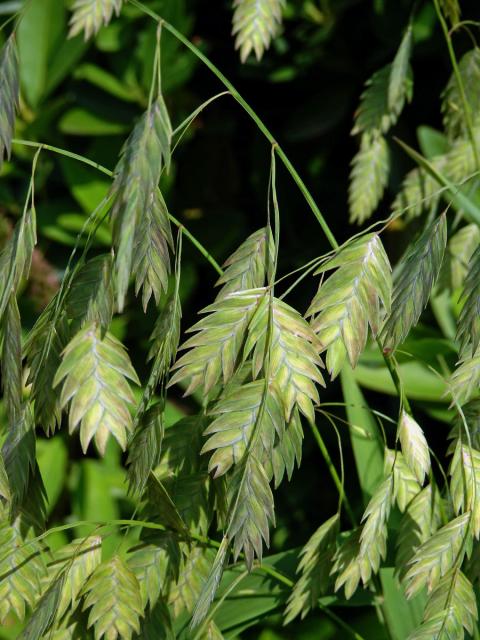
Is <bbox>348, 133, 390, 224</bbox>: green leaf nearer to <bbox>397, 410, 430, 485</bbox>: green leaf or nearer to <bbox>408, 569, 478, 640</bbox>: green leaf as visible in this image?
<bbox>397, 410, 430, 485</bbox>: green leaf

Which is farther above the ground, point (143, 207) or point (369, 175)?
point (143, 207)

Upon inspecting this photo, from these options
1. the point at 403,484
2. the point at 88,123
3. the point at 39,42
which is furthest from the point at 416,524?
the point at 39,42

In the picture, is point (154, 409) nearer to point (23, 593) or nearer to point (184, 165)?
point (23, 593)

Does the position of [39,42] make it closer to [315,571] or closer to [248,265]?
[248,265]

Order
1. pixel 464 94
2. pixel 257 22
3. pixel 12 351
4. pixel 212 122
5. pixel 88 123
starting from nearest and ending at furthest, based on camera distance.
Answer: pixel 12 351 < pixel 257 22 < pixel 464 94 < pixel 88 123 < pixel 212 122

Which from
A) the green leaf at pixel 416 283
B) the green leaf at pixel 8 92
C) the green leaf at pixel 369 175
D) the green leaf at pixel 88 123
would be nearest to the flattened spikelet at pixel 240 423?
the green leaf at pixel 416 283

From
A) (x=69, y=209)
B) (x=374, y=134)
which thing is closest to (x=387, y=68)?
(x=374, y=134)
